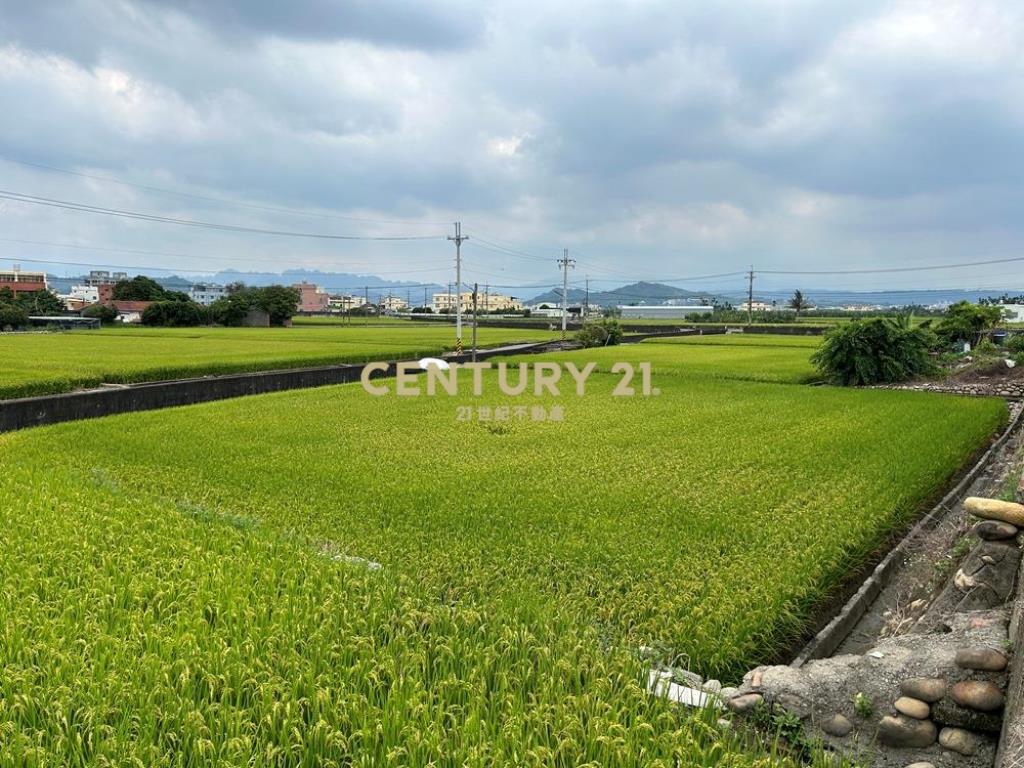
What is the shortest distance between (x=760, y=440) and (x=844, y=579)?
4.63 m

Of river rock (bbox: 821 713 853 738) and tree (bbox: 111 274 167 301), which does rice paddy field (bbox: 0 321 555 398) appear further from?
tree (bbox: 111 274 167 301)

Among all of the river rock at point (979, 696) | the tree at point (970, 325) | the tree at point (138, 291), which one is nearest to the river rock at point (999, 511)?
the river rock at point (979, 696)

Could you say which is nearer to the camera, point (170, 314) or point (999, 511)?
point (999, 511)

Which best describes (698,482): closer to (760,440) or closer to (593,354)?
(760,440)

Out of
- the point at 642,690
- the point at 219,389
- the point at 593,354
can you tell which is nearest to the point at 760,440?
the point at 642,690

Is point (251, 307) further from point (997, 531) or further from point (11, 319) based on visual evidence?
point (997, 531)

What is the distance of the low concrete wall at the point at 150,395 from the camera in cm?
1157

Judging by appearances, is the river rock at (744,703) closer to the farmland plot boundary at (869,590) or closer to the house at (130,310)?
the farmland plot boundary at (869,590)

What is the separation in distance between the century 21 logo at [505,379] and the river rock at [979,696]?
452 inches

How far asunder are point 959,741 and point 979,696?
0.71 ft

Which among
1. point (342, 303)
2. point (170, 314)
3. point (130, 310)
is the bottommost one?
point (170, 314)

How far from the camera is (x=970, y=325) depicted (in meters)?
26.5

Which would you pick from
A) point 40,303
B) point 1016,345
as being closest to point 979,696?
point 1016,345

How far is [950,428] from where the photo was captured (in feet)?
32.3
